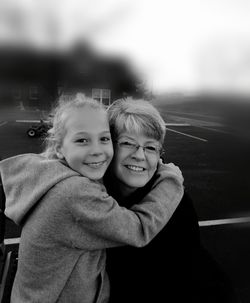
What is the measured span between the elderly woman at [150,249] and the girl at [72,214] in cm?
9

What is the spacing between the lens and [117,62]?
49.0 feet

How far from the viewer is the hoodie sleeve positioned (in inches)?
42.8

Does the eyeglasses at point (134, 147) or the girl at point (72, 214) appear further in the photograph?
the eyeglasses at point (134, 147)

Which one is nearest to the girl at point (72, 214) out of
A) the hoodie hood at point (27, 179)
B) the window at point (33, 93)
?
the hoodie hood at point (27, 179)

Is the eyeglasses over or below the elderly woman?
over

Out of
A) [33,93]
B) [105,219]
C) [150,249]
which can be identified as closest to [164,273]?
[150,249]

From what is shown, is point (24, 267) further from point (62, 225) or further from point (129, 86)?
point (129, 86)

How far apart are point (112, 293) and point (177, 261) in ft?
1.07

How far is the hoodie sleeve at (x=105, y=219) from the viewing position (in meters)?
1.09

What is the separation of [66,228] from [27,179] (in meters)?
0.27

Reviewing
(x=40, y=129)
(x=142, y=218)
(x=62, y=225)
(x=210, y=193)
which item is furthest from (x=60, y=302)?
(x=40, y=129)

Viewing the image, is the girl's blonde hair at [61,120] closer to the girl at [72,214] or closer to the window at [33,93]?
the girl at [72,214]

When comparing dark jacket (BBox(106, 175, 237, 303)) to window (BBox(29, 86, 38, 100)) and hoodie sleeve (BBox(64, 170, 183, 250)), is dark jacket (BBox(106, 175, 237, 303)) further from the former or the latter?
window (BBox(29, 86, 38, 100))

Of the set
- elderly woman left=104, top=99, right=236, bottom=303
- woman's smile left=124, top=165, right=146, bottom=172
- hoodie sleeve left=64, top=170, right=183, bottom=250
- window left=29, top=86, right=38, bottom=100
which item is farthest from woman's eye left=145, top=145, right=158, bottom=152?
window left=29, top=86, right=38, bottom=100
